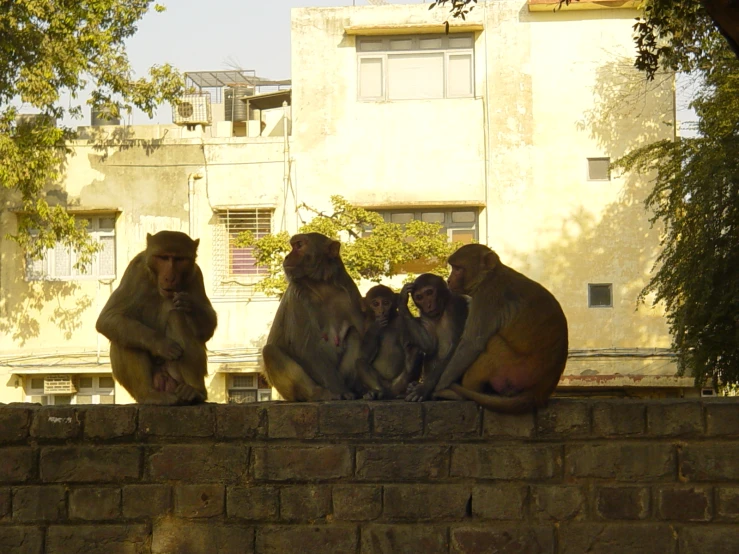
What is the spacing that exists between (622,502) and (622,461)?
0.19 metres

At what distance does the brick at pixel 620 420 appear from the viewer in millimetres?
5848

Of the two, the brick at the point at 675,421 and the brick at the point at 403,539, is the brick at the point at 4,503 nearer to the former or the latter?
the brick at the point at 403,539

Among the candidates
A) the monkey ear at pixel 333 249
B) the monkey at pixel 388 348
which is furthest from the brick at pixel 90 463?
the monkey ear at pixel 333 249

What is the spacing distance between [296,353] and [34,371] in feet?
42.3

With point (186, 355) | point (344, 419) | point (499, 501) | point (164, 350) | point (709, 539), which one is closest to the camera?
point (709, 539)

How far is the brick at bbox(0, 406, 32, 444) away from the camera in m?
6.16

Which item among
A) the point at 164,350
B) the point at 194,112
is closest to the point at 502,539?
the point at 164,350

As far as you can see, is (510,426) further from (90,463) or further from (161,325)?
(90,463)

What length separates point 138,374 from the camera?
6297mm

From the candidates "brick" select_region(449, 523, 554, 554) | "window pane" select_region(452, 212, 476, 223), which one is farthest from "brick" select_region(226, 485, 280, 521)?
"window pane" select_region(452, 212, 476, 223)

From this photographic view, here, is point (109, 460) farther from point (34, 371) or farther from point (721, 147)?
point (34, 371)

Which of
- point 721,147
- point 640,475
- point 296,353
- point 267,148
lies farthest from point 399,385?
point 267,148

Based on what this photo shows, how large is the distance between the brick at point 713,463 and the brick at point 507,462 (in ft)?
1.99

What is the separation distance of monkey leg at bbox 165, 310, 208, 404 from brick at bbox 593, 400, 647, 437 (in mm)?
1933
